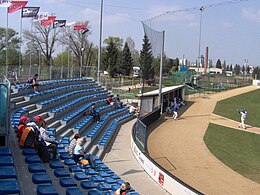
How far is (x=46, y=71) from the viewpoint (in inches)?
969

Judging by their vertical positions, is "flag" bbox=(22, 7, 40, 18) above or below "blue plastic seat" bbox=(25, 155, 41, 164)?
above

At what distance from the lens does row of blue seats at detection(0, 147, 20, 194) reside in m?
5.75

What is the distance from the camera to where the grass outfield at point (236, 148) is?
587 inches

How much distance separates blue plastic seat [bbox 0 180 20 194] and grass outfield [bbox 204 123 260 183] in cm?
1025

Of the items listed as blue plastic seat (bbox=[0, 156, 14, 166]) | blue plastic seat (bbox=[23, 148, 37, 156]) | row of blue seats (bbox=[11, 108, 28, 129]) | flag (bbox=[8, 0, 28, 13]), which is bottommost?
blue plastic seat (bbox=[23, 148, 37, 156])

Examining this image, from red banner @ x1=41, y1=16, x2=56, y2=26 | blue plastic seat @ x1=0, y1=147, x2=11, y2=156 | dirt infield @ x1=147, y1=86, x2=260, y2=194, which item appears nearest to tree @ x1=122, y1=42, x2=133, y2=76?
dirt infield @ x1=147, y1=86, x2=260, y2=194

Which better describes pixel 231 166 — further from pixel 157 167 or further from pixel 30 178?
pixel 30 178

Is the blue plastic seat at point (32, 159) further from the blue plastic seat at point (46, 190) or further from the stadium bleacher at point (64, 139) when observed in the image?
the blue plastic seat at point (46, 190)

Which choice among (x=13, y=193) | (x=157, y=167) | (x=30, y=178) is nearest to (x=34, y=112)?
(x=157, y=167)

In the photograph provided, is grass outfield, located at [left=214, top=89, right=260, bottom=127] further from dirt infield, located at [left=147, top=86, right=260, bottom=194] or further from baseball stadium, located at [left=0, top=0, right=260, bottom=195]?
dirt infield, located at [left=147, top=86, right=260, bottom=194]

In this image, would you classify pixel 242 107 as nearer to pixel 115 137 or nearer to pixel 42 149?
pixel 115 137

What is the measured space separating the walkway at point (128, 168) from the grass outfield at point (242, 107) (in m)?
14.3

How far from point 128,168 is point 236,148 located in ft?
25.5

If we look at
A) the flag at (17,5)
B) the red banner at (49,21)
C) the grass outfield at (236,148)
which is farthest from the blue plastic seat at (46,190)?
the red banner at (49,21)
